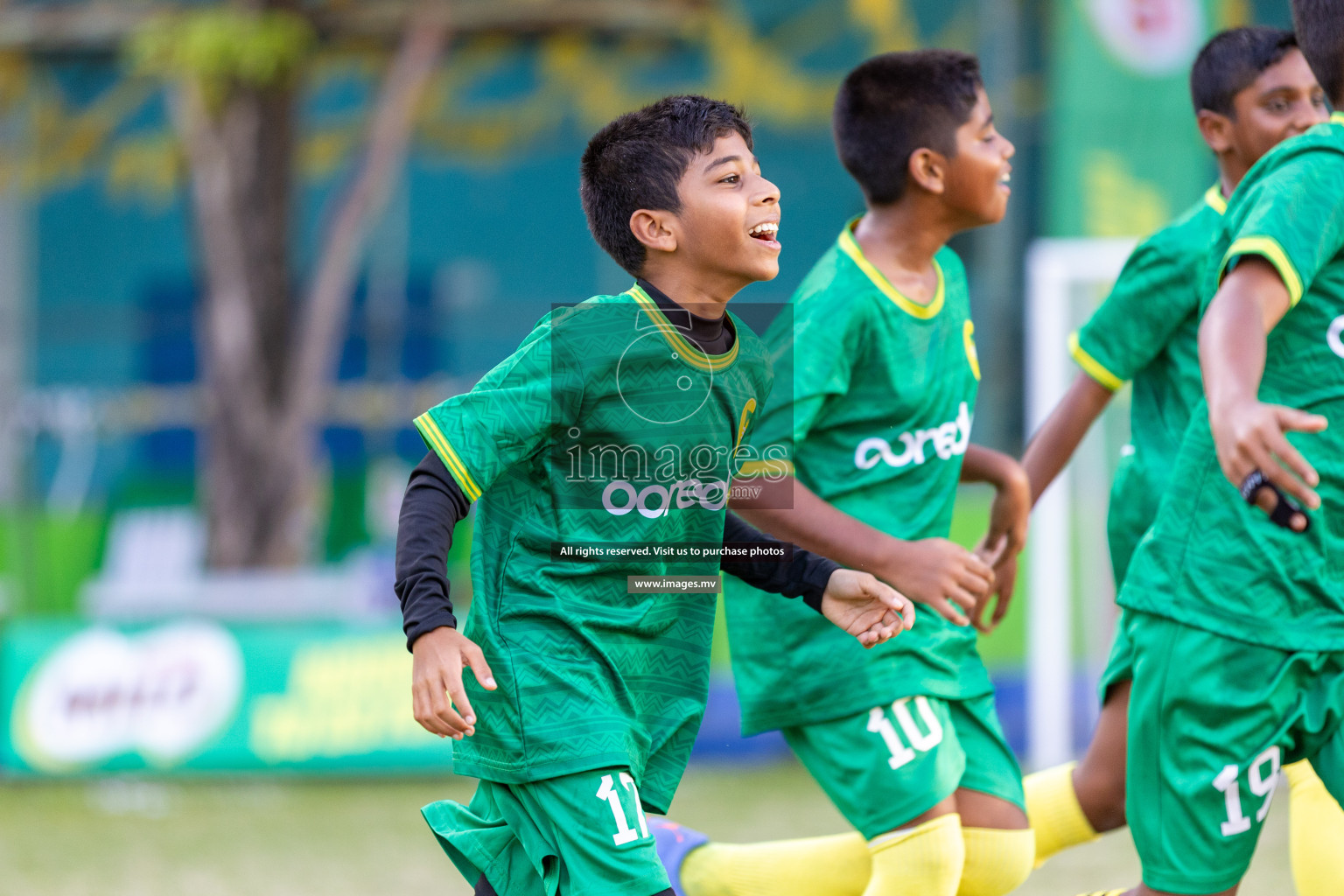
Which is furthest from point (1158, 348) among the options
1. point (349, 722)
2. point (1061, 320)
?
point (349, 722)

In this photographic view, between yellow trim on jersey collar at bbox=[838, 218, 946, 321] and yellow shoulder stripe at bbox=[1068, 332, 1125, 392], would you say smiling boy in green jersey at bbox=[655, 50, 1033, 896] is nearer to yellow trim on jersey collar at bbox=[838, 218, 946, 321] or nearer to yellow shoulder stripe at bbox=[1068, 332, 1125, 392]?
yellow trim on jersey collar at bbox=[838, 218, 946, 321]

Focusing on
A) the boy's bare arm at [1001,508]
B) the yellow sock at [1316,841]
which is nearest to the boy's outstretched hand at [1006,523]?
the boy's bare arm at [1001,508]

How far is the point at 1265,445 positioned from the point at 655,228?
1.07m

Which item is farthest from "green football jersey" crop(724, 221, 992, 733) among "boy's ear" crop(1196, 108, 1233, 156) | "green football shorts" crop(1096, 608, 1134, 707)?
"boy's ear" crop(1196, 108, 1233, 156)

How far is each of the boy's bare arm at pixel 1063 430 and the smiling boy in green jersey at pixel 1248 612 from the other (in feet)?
1.95

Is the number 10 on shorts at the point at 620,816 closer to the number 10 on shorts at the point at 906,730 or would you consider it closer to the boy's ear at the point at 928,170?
the number 10 on shorts at the point at 906,730

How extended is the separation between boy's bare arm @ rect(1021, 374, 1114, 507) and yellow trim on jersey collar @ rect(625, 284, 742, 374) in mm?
1081

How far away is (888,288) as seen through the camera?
317 cm

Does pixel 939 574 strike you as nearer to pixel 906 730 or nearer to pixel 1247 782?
pixel 906 730

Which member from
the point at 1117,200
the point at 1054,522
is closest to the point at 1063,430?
the point at 1054,522

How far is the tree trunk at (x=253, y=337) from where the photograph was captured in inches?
350

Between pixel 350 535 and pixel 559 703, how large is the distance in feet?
30.2

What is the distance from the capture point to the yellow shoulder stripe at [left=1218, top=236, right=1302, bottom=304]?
94.0 inches

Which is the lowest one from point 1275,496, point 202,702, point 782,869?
point 202,702
